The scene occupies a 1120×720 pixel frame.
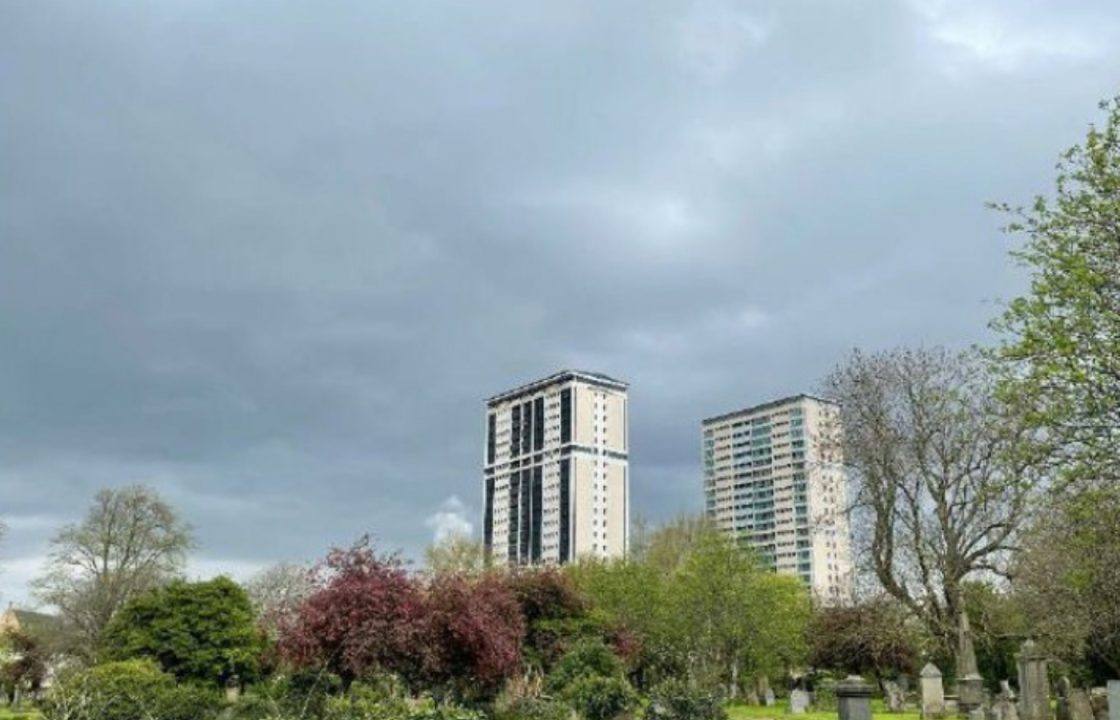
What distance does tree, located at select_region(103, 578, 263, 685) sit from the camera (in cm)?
3847

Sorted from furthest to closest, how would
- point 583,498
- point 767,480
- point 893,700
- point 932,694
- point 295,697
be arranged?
point 583,498 → point 767,480 → point 893,700 → point 932,694 → point 295,697

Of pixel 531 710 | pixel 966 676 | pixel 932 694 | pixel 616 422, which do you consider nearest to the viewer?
pixel 531 710

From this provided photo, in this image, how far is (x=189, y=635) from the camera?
3906 cm

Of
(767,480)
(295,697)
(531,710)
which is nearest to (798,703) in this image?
(531,710)

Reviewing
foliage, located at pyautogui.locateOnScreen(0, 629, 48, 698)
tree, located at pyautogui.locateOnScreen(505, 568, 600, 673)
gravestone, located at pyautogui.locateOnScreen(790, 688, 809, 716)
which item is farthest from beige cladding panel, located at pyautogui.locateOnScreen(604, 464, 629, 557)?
tree, located at pyautogui.locateOnScreen(505, 568, 600, 673)

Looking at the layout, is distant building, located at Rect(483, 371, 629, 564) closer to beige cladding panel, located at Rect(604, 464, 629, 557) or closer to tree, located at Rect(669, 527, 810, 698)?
beige cladding panel, located at Rect(604, 464, 629, 557)

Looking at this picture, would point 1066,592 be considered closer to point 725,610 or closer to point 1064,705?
point 1064,705

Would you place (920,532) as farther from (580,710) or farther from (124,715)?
(124,715)

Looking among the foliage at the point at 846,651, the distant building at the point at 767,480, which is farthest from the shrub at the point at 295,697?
the distant building at the point at 767,480

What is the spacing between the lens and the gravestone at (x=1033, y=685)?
27156mm

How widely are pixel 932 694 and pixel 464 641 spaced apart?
1754 centimetres

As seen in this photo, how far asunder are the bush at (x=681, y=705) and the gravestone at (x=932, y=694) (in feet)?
47.0

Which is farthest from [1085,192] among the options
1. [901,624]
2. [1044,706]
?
[901,624]

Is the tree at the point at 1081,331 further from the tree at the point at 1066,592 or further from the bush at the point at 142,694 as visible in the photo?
the bush at the point at 142,694
